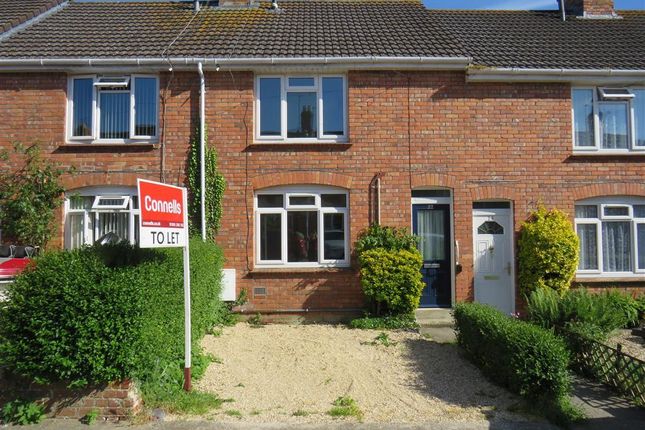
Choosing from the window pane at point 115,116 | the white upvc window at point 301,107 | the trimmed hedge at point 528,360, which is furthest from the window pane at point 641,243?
the window pane at point 115,116

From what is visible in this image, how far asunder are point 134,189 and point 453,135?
6787 millimetres

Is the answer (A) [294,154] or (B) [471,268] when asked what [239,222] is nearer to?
(A) [294,154]

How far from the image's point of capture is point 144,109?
10367 millimetres

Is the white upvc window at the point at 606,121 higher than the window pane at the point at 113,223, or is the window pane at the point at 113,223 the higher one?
the white upvc window at the point at 606,121

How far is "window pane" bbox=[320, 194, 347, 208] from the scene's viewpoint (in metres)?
10.2

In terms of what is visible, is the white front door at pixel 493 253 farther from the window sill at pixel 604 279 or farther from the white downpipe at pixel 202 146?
the white downpipe at pixel 202 146

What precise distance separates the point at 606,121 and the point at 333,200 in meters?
6.25

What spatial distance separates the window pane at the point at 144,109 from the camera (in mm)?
10336

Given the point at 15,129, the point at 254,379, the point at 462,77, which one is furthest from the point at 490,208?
the point at 15,129

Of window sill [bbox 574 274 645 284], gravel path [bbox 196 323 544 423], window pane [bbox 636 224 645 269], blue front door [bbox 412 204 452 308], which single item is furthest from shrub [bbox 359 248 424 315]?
window pane [bbox 636 224 645 269]

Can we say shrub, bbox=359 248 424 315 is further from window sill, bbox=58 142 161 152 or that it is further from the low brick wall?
window sill, bbox=58 142 161 152

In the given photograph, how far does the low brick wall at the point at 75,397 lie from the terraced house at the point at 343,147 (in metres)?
4.65

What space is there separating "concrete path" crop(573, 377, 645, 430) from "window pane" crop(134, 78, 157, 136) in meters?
8.96

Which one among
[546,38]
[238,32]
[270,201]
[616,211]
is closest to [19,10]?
[238,32]
